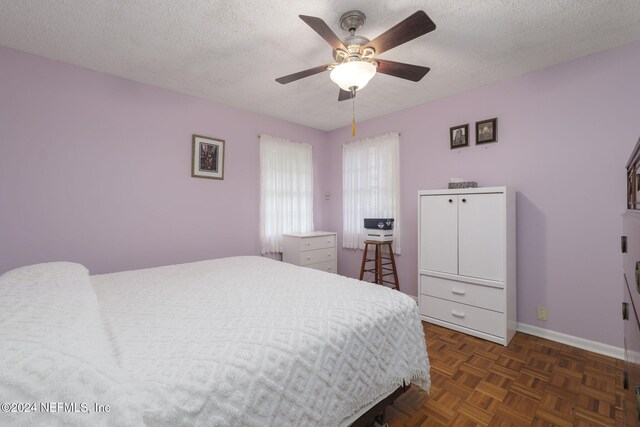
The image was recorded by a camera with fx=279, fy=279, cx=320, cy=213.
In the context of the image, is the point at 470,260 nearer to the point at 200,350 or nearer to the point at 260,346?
the point at 260,346

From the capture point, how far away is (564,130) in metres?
2.34

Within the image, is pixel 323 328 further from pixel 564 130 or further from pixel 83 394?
pixel 564 130

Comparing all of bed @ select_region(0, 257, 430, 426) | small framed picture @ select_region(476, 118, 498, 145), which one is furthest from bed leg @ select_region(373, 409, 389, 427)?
small framed picture @ select_region(476, 118, 498, 145)

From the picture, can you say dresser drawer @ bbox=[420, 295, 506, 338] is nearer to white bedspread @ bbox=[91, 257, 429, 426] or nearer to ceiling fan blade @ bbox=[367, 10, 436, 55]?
white bedspread @ bbox=[91, 257, 429, 426]

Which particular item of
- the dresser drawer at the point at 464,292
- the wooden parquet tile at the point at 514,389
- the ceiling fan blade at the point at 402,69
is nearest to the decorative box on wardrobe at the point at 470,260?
the dresser drawer at the point at 464,292

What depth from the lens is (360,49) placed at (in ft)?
5.54

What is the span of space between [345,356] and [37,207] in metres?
2.71

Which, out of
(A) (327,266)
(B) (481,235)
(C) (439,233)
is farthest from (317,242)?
(B) (481,235)

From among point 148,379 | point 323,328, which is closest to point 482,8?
point 323,328

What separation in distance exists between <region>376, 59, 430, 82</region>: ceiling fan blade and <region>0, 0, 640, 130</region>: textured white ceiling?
10.9 inches

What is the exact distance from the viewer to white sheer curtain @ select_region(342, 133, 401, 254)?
3516 mm

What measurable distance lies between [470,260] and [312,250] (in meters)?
1.83

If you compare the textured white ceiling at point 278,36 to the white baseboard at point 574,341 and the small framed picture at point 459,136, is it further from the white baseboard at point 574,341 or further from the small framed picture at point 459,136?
the white baseboard at point 574,341

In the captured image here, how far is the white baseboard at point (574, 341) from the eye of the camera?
2126mm
